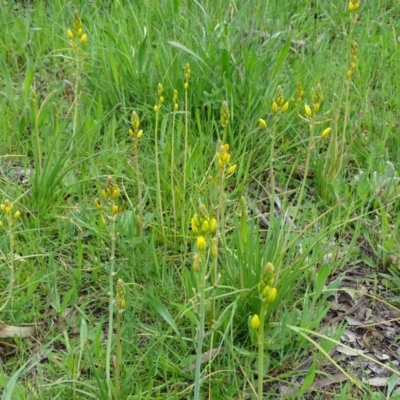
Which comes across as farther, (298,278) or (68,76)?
(68,76)

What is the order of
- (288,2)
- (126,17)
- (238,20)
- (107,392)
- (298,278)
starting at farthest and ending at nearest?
(288,2)
(126,17)
(238,20)
(298,278)
(107,392)

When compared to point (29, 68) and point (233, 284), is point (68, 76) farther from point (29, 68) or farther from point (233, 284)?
point (233, 284)

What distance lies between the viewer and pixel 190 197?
2139 millimetres

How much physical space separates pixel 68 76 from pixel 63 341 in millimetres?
1588

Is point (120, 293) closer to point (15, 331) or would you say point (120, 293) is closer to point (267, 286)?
point (267, 286)

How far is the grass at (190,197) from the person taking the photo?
5.60 feet

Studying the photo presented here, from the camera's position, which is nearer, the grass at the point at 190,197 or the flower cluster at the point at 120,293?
the flower cluster at the point at 120,293

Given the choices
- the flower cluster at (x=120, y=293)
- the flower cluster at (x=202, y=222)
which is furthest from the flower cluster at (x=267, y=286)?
the flower cluster at (x=120, y=293)

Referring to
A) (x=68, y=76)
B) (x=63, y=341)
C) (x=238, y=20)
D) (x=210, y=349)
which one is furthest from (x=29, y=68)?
(x=210, y=349)

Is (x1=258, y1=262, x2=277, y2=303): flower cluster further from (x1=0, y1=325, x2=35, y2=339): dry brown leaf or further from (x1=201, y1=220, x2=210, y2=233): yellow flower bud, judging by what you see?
(x1=0, y1=325, x2=35, y2=339): dry brown leaf

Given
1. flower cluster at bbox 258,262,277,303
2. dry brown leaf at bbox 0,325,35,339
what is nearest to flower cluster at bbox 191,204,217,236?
flower cluster at bbox 258,262,277,303

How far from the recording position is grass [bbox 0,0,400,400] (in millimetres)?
1707

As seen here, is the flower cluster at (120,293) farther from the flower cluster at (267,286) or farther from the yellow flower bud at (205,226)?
the flower cluster at (267,286)

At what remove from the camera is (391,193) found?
231 centimetres
